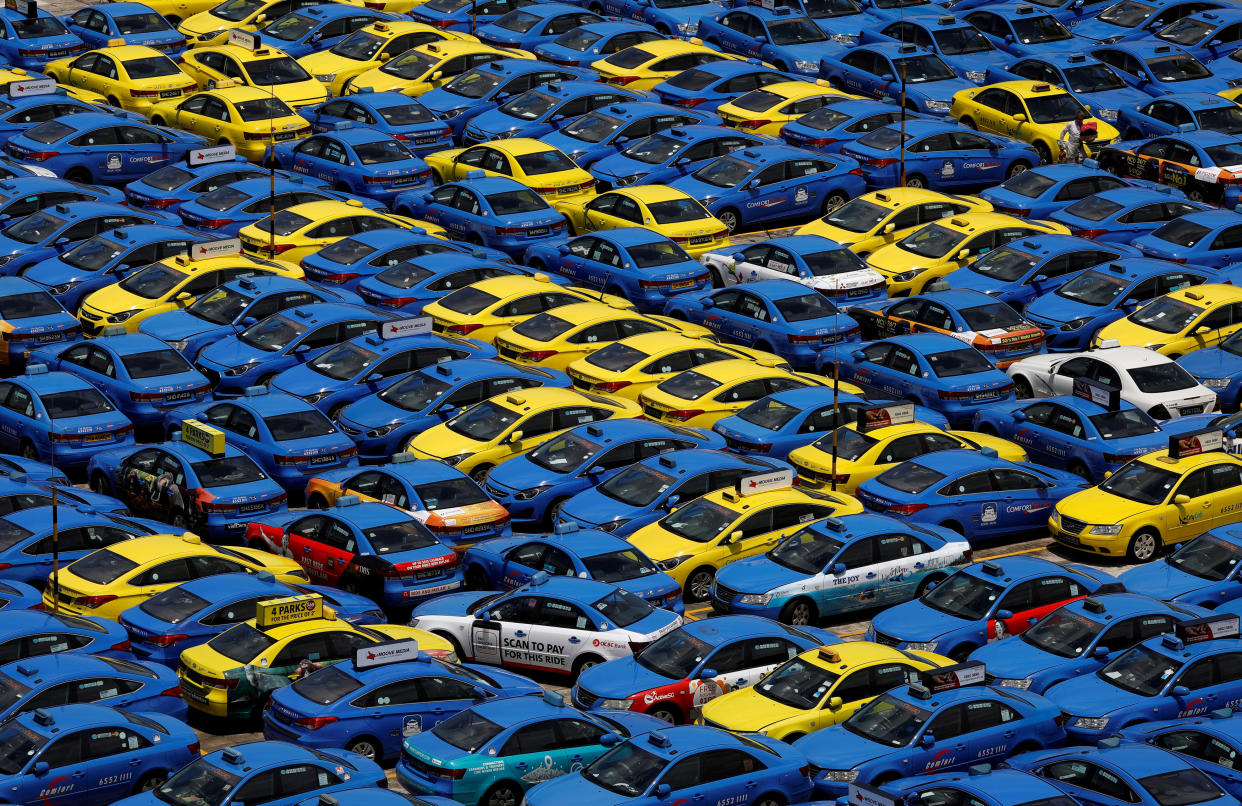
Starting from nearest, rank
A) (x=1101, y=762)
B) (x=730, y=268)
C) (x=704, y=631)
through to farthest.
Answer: (x=1101, y=762), (x=704, y=631), (x=730, y=268)

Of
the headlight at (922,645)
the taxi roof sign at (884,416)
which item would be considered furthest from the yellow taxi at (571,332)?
the headlight at (922,645)

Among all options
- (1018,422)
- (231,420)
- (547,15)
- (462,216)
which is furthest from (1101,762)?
(547,15)

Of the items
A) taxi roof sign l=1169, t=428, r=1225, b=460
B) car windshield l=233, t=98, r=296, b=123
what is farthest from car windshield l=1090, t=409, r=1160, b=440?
car windshield l=233, t=98, r=296, b=123

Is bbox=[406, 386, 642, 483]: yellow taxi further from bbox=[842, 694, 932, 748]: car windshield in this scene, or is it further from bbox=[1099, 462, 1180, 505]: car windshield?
bbox=[842, 694, 932, 748]: car windshield

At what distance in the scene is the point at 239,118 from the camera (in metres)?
50.9

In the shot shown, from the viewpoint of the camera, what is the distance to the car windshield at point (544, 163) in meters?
48.2

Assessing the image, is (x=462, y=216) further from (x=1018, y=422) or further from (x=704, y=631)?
(x=704, y=631)

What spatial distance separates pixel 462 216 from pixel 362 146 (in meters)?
3.61

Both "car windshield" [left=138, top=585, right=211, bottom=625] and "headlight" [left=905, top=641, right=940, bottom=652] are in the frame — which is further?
"headlight" [left=905, top=641, right=940, bottom=652]

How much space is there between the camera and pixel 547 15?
58.0m

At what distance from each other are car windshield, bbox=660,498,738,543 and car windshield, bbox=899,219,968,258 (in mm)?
12235

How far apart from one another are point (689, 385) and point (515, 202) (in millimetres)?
9040

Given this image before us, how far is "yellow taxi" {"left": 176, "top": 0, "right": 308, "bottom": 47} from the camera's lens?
2279 inches

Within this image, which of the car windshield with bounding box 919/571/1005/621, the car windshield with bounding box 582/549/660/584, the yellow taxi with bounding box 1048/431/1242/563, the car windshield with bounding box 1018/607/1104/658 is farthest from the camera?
the yellow taxi with bounding box 1048/431/1242/563
